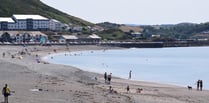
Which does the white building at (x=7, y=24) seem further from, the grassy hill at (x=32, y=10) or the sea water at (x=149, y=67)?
the sea water at (x=149, y=67)

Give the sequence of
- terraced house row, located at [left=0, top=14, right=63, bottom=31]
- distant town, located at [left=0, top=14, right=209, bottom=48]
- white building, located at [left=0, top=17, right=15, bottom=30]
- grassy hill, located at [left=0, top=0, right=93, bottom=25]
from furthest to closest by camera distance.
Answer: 1. grassy hill, located at [left=0, top=0, right=93, bottom=25]
2. terraced house row, located at [left=0, top=14, right=63, bottom=31]
3. white building, located at [left=0, top=17, right=15, bottom=30]
4. distant town, located at [left=0, top=14, right=209, bottom=48]

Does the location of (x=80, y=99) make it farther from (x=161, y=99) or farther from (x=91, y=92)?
(x=161, y=99)

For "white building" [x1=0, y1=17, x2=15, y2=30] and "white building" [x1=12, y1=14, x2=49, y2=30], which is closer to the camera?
"white building" [x1=0, y1=17, x2=15, y2=30]

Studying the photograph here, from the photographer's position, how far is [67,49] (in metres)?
106

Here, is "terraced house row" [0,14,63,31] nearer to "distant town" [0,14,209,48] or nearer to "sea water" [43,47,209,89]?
"distant town" [0,14,209,48]

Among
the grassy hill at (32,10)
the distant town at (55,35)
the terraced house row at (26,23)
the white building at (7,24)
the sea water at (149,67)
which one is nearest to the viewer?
the sea water at (149,67)

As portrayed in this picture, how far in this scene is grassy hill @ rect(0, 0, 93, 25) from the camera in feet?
516

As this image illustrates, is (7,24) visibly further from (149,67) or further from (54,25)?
(149,67)

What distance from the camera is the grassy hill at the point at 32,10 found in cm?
15725

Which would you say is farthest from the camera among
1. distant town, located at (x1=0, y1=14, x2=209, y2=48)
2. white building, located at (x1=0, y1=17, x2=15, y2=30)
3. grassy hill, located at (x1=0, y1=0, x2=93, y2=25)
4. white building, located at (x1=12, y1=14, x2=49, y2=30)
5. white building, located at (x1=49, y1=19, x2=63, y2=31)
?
grassy hill, located at (x1=0, y1=0, x2=93, y2=25)

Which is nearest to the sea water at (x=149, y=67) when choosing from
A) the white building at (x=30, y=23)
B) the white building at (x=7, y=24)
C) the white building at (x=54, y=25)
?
the white building at (x=30, y=23)

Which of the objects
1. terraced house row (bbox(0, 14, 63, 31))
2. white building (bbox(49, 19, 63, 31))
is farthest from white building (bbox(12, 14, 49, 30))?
white building (bbox(49, 19, 63, 31))

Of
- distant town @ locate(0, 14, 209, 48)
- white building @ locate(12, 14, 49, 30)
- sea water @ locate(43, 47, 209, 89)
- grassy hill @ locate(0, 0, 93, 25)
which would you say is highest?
grassy hill @ locate(0, 0, 93, 25)

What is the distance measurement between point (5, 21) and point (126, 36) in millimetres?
37222
